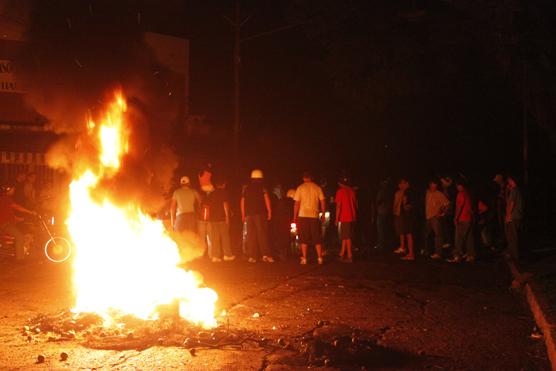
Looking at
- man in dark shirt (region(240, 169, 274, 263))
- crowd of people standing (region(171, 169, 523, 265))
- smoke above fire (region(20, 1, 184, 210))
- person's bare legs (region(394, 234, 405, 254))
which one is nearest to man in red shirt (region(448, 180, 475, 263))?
crowd of people standing (region(171, 169, 523, 265))

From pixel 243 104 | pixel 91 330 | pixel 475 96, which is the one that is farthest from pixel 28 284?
pixel 475 96

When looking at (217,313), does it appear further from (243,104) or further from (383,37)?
(243,104)

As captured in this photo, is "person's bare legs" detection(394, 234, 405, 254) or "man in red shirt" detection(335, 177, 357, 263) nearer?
"man in red shirt" detection(335, 177, 357, 263)

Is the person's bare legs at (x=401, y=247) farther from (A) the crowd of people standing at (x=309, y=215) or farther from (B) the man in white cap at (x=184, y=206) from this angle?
(B) the man in white cap at (x=184, y=206)

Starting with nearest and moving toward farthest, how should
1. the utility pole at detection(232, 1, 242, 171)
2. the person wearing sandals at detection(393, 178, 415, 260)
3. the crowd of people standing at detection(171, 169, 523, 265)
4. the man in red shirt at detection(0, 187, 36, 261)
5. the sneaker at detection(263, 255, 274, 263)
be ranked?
the crowd of people standing at detection(171, 169, 523, 265) < the man in red shirt at detection(0, 187, 36, 261) < the sneaker at detection(263, 255, 274, 263) < the person wearing sandals at detection(393, 178, 415, 260) < the utility pole at detection(232, 1, 242, 171)

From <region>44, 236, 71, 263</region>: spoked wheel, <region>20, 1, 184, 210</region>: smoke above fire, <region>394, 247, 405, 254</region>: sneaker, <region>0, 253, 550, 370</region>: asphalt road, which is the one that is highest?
<region>20, 1, 184, 210</region>: smoke above fire

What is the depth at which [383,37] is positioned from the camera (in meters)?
14.9

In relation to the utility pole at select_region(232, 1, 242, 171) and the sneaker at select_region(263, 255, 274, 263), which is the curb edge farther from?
the utility pole at select_region(232, 1, 242, 171)

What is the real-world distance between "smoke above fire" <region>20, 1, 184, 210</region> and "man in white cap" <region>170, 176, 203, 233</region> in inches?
137

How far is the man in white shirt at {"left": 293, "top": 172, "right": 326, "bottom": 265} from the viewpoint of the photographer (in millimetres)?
13961

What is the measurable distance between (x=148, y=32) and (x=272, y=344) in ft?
19.3

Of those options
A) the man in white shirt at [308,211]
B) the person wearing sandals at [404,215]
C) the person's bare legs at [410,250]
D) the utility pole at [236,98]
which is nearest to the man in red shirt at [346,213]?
the man in white shirt at [308,211]

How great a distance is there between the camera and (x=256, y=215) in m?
14.5

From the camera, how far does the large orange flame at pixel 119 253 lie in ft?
28.0
